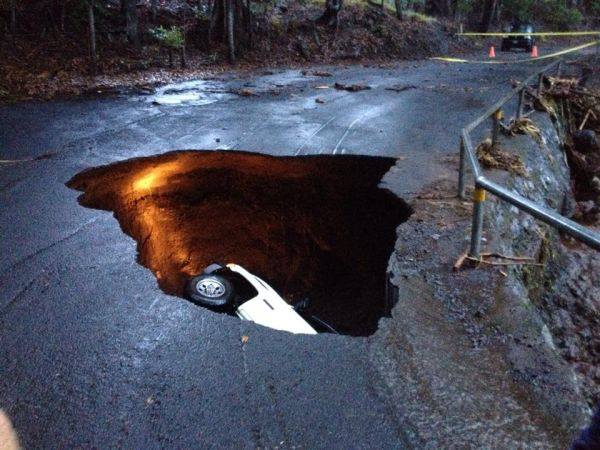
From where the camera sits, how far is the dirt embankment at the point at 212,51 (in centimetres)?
1318

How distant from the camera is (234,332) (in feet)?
11.5

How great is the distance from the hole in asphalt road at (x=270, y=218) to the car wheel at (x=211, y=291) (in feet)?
6.95

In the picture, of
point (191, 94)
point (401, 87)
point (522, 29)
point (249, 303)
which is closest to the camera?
point (249, 303)

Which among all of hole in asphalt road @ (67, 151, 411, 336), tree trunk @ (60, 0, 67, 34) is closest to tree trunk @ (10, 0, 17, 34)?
tree trunk @ (60, 0, 67, 34)

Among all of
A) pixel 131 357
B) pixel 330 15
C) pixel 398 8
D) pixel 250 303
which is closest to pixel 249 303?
pixel 250 303

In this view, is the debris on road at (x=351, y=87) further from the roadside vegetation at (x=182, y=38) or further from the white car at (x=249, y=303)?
the white car at (x=249, y=303)

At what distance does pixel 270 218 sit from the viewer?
848 centimetres

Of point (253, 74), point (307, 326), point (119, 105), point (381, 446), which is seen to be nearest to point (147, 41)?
point (253, 74)

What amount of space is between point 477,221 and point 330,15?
2142cm

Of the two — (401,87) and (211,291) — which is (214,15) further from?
(211,291)

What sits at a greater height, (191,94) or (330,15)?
(330,15)

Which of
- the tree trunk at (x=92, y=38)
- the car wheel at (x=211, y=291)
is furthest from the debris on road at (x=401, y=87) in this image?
the car wheel at (x=211, y=291)

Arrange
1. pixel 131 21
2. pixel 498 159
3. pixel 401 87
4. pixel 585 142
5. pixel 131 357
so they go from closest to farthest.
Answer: pixel 131 357 → pixel 498 159 → pixel 585 142 → pixel 401 87 → pixel 131 21

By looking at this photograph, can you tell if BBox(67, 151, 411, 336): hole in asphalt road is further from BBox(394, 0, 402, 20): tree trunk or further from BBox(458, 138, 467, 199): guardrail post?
BBox(394, 0, 402, 20): tree trunk
